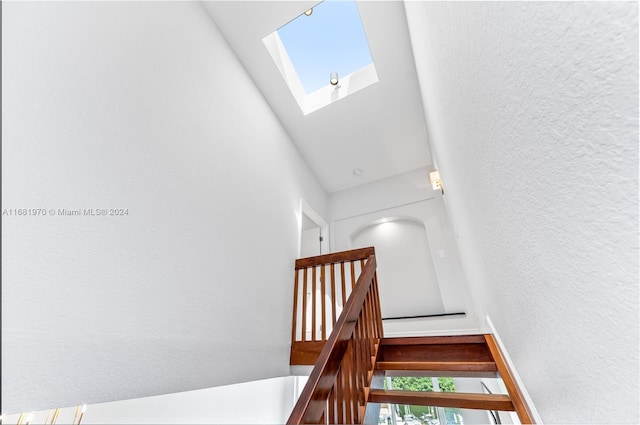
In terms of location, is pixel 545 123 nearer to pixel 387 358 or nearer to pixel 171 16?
pixel 387 358

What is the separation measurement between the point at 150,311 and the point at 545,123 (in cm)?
180

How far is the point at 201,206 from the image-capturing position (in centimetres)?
198

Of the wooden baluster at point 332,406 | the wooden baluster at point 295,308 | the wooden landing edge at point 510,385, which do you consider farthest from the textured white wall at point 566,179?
the wooden baluster at point 295,308

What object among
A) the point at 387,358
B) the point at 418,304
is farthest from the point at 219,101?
the point at 418,304

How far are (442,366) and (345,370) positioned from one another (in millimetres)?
813

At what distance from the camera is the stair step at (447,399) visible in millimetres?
1391

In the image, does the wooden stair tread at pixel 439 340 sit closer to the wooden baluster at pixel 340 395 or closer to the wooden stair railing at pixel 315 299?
the wooden stair railing at pixel 315 299

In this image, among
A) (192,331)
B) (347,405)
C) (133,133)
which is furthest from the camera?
(192,331)

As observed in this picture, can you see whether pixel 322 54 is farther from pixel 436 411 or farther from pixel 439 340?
pixel 436 411

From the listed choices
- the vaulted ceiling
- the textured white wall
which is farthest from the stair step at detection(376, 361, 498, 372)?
the vaulted ceiling

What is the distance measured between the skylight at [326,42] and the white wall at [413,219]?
2.00 m

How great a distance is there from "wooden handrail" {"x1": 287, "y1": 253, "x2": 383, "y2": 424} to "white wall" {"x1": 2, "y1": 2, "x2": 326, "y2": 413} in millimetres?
933

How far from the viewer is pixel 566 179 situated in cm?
51

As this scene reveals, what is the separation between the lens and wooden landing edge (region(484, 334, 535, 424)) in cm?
122
